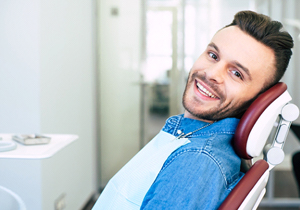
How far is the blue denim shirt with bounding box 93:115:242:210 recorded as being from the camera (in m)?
0.67

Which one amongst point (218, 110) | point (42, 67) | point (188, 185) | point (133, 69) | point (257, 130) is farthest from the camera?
point (133, 69)

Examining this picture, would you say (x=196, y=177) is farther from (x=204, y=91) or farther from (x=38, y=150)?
(x=38, y=150)

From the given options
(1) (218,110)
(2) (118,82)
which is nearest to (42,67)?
(2) (118,82)

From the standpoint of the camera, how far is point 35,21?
5.50 feet

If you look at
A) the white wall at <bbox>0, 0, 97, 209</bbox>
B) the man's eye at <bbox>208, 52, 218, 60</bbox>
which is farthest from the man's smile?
the white wall at <bbox>0, 0, 97, 209</bbox>

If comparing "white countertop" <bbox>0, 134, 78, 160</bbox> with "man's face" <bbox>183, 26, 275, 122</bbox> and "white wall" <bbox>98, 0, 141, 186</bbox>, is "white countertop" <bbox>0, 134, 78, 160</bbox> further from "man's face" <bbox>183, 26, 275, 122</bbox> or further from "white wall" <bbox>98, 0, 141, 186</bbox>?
"white wall" <bbox>98, 0, 141, 186</bbox>

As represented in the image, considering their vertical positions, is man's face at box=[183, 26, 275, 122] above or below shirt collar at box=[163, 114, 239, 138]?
above

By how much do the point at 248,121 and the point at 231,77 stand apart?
16cm

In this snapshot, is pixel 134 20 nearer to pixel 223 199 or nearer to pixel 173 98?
pixel 173 98

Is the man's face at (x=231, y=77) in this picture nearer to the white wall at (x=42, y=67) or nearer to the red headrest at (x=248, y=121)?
the red headrest at (x=248, y=121)

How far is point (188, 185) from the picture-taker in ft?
2.18

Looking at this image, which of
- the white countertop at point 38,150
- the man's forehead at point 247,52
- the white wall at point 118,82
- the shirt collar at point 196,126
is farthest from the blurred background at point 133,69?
the man's forehead at point 247,52

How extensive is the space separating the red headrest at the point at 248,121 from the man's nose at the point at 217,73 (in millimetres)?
132

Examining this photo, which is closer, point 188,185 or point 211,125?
point 188,185
